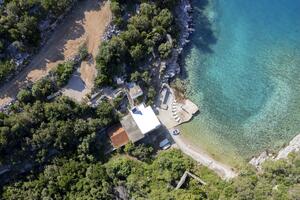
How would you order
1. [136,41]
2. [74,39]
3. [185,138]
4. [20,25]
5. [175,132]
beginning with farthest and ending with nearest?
[185,138], [175,132], [136,41], [74,39], [20,25]

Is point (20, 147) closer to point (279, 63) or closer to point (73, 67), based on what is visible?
point (73, 67)

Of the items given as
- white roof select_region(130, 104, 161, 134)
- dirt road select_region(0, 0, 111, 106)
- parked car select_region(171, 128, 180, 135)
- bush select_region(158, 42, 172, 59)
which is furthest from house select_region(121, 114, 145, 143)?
bush select_region(158, 42, 172, 59)

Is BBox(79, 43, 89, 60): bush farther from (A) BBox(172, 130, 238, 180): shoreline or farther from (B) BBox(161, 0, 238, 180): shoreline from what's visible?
(A) BBox(172, 130, 238, 180): shoreline

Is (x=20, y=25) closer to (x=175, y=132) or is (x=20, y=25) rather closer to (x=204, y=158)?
(x=175, y=132)

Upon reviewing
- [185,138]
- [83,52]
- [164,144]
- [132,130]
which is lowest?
[185,138]

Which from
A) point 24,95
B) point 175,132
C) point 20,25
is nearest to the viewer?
point 20,25

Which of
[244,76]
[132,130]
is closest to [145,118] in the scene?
[132,130]
